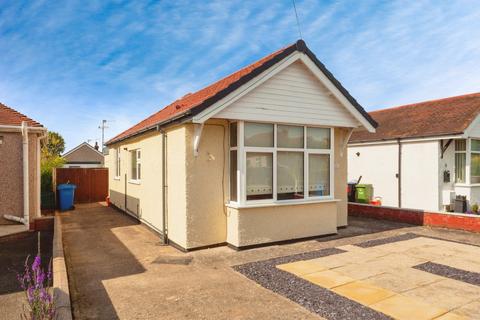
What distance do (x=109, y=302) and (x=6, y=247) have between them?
A: 4.71 metres

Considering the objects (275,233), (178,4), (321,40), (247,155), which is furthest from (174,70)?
(275,233)

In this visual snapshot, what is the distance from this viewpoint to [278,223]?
24.7ft

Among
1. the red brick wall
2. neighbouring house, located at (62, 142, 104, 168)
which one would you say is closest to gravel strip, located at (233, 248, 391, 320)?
the red brick wall

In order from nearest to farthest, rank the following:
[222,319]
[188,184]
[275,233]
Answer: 1. [222,319]
2. [188,184]
3. [275,233]

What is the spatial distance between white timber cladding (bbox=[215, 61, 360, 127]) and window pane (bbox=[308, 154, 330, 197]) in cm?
96

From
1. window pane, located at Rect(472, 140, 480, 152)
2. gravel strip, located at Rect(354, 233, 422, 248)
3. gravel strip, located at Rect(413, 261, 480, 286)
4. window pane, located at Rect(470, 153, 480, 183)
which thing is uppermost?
window pane, located at Rect(472, 140, 480, 152)

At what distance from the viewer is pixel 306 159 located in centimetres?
795

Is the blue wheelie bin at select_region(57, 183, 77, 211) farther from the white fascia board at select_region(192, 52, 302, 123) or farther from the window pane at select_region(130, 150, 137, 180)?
the white fascia board at select_region(192, 52, 302, 123)

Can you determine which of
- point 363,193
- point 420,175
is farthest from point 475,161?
point 363,193

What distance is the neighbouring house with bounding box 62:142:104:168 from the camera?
43969 millimetres

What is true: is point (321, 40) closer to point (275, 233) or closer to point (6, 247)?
point (275, 233)

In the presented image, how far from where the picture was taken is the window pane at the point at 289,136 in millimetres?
7617

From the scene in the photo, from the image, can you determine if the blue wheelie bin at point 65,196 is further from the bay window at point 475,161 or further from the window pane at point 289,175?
the bay window at point 475,161

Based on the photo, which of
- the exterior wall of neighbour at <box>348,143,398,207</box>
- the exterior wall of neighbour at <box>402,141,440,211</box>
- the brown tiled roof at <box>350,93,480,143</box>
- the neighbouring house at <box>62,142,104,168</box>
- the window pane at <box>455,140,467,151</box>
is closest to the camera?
the brown tiled roof at <box>350,93,480,143</box>
